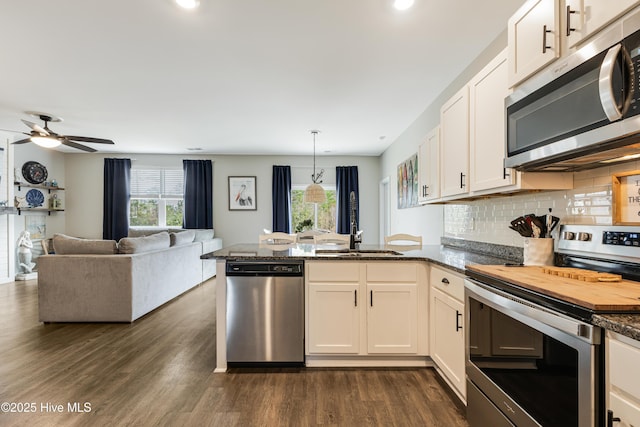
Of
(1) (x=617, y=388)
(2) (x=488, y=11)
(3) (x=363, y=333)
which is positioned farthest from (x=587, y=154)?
(3) (x=363, y=333)

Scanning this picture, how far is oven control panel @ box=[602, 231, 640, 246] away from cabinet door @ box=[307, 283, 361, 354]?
147cm

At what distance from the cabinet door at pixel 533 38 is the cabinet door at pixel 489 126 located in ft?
0.35

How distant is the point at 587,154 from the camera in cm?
133

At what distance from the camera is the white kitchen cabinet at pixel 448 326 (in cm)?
191

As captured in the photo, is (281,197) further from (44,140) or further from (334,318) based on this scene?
(334,318)

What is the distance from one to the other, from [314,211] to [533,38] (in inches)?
240

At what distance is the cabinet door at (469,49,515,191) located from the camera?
6.07 feet

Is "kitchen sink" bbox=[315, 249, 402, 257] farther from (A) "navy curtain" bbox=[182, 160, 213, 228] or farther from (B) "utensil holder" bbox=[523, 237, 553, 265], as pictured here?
(A) "navy curtain" bbox=[182, 160, 213, 228]

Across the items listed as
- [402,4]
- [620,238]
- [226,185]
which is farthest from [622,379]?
[226,185]

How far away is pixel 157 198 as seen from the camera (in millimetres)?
7293

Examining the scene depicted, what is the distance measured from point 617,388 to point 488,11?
7.67 feet

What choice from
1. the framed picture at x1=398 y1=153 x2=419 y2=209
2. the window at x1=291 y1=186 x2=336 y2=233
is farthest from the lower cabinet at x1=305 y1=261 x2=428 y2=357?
the window at x1=291 y1=186 x2=336 y2=233

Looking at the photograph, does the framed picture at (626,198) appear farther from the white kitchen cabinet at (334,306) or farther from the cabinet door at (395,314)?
the white kitchen cabinet at (334,306)

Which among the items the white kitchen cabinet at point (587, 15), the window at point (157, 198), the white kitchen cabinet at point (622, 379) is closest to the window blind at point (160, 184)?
Result: the window at point (157, 198)
